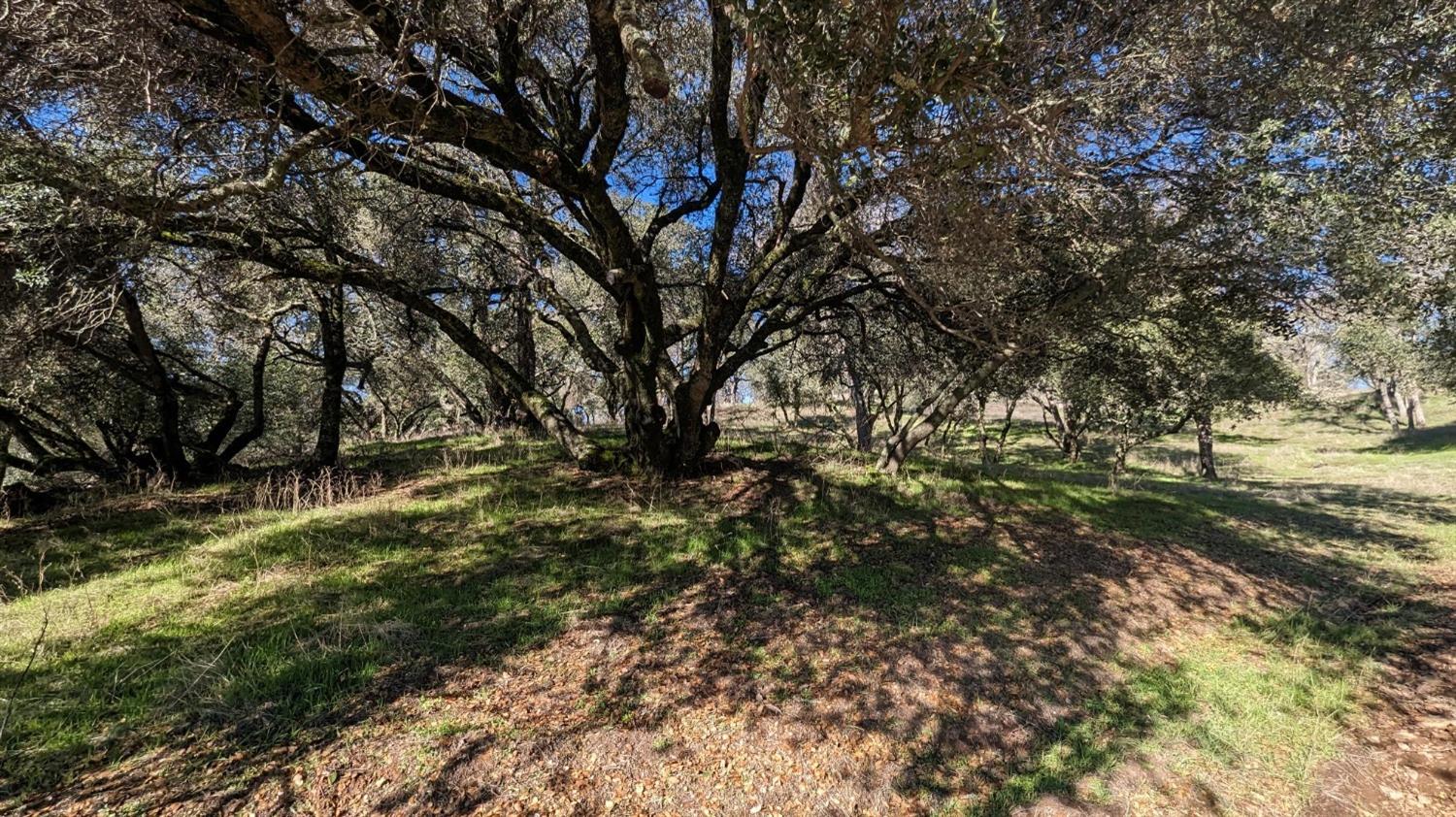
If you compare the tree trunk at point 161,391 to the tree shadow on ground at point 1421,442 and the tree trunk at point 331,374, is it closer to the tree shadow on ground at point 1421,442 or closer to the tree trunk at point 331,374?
the tree trunk at point 331,374

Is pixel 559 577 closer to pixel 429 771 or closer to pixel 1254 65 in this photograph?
pixel 429 771

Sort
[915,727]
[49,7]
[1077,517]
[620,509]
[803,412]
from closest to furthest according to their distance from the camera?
1. [49,7]
2. [915,727]
3. [620,509]
4. [1077,517]
5. [803,412]

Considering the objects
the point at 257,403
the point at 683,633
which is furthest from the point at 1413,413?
the point at 257,403

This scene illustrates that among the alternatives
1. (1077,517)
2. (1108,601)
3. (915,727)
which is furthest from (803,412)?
(915,727)

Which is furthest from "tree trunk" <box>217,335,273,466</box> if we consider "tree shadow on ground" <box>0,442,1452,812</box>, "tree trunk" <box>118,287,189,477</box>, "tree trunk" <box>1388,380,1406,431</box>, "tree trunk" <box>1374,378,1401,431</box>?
"tree trunk" <box>1374,378,1401,431</box>

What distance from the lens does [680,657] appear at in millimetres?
4625

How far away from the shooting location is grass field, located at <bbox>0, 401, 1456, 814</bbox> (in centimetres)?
332

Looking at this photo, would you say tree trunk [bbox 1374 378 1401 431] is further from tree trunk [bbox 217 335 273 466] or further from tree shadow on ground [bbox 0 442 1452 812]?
tree trunk [bbox 217 335 273 466]

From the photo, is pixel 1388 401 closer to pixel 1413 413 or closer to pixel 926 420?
pixel 1413 413

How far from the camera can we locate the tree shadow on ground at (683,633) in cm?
339

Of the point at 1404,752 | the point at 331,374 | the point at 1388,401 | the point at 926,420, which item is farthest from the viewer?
the point at 1388,401

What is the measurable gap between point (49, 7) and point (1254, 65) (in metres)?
10.6

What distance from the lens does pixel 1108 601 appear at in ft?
20.6

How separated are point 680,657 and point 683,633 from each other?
13.4 inches
